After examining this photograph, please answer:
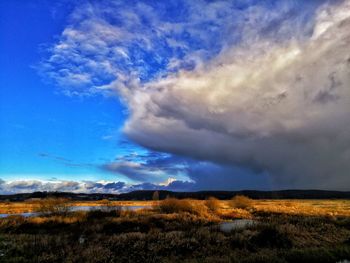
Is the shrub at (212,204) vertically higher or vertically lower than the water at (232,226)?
higher

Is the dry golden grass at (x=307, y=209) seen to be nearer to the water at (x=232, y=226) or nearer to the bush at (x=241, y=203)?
the bush at (x=241, y=203)

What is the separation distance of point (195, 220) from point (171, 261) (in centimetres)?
2091

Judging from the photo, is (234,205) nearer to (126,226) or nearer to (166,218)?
(166,218)

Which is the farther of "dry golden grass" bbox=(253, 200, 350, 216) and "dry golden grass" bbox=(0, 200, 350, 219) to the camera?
"dry golden grass" bbox=(253, 200, 350, 216)

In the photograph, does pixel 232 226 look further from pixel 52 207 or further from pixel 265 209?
pixel 265 209

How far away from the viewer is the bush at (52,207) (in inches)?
1753

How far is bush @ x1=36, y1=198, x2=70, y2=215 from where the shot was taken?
44.5 metres

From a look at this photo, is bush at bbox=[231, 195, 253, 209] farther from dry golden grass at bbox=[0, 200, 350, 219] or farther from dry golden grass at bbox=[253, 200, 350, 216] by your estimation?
dry golden grass at bbox=[253, 200, 350, 216]

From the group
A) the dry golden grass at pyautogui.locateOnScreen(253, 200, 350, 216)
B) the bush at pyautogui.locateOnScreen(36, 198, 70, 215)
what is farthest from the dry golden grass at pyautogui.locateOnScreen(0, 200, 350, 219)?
the bush at pyautogui.locateOnScreen(36, 198, 70, 215)

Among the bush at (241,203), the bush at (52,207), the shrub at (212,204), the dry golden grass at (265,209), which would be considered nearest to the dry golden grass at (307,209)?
the dry golden grass at (265,209)

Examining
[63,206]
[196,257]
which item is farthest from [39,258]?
[63,206]

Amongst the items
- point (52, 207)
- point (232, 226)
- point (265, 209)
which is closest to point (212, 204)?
point (265, 209)

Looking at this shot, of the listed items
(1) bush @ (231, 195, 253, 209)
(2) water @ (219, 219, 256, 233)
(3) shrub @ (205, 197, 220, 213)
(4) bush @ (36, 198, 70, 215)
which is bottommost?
(2) water @ (219, 219, 256, 233)

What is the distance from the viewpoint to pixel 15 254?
1784 cm
